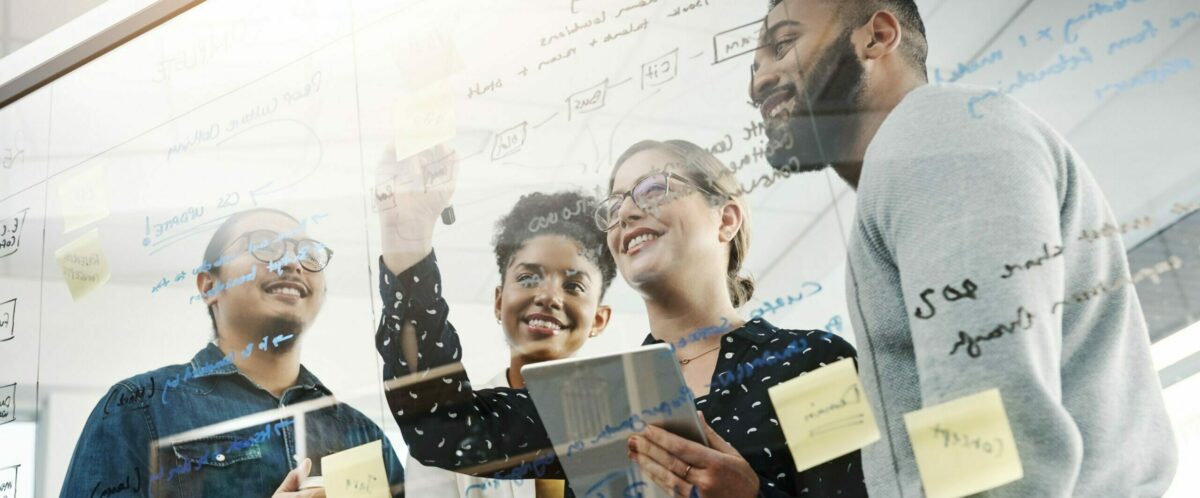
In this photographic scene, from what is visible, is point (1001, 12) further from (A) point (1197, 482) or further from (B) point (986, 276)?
(A) point (1197, 482)

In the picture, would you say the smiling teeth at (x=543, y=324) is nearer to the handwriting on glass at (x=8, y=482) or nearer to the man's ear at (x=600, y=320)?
the man's ear at (x=600, y=320)

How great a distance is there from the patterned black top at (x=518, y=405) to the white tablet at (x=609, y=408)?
0.11 feet

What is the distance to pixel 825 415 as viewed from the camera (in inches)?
37.7

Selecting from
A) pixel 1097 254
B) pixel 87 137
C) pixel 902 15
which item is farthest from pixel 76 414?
pixel 1097 254

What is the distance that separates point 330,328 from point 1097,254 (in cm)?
95

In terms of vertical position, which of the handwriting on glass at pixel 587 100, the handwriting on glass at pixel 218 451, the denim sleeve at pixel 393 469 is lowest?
the denim sleeve at pixel 393 469

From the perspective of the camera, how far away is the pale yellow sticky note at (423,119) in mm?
1303

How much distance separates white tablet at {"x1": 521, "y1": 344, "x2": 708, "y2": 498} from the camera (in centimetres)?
102

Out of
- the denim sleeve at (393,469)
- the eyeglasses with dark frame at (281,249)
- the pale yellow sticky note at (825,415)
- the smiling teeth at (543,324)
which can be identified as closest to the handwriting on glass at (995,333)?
the pale yellow sticky note at (825,415)

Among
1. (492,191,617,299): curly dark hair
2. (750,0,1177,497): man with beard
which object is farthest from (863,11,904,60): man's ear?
(492,191,617,299): curly dark hair

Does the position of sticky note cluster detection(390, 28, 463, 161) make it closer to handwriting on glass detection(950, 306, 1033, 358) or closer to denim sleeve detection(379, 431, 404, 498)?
denim sleeve detection(379, 431, 404, 498)

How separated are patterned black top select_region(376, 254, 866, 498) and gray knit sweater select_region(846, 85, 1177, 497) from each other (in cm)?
7

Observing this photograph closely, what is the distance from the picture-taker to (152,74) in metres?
1.66

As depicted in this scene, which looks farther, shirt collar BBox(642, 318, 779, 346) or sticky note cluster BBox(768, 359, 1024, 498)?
shirt collar BBox(642, 318, 779, 346)
